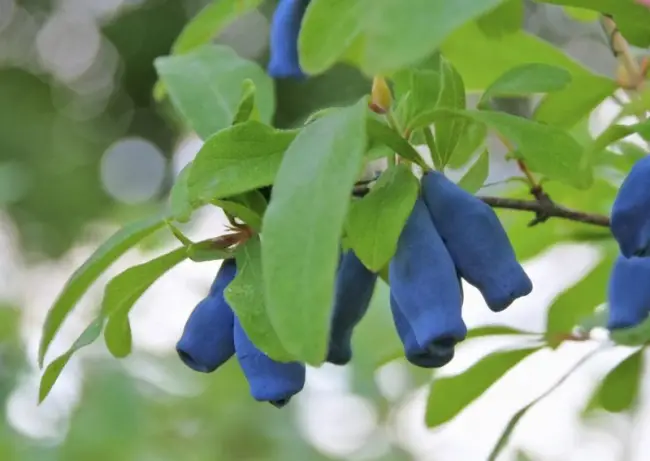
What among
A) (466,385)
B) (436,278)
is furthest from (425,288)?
(466,385)

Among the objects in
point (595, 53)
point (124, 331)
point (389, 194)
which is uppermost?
point (389, 194)

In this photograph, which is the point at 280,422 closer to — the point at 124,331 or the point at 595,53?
the point at 595,53

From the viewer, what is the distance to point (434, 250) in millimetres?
335

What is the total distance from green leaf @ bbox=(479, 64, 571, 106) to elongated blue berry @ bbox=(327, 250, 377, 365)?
0.31 ft

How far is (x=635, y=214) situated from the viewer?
0.34m

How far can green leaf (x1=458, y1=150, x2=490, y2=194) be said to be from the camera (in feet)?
1.33

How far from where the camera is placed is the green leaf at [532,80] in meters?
0.39

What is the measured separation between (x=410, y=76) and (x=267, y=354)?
13 cm

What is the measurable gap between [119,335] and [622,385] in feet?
0.93

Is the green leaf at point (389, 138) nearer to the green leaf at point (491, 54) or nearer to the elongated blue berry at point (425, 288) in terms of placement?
the elongated blue berry at point (425, 288)

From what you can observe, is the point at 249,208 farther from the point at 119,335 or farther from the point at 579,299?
the point at 579,299

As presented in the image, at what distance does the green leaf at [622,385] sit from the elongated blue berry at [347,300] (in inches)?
8.1

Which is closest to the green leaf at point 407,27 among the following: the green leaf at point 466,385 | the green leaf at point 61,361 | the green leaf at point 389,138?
the green leaf at point 389,138

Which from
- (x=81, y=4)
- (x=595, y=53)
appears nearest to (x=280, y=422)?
(x=595, y=53)
